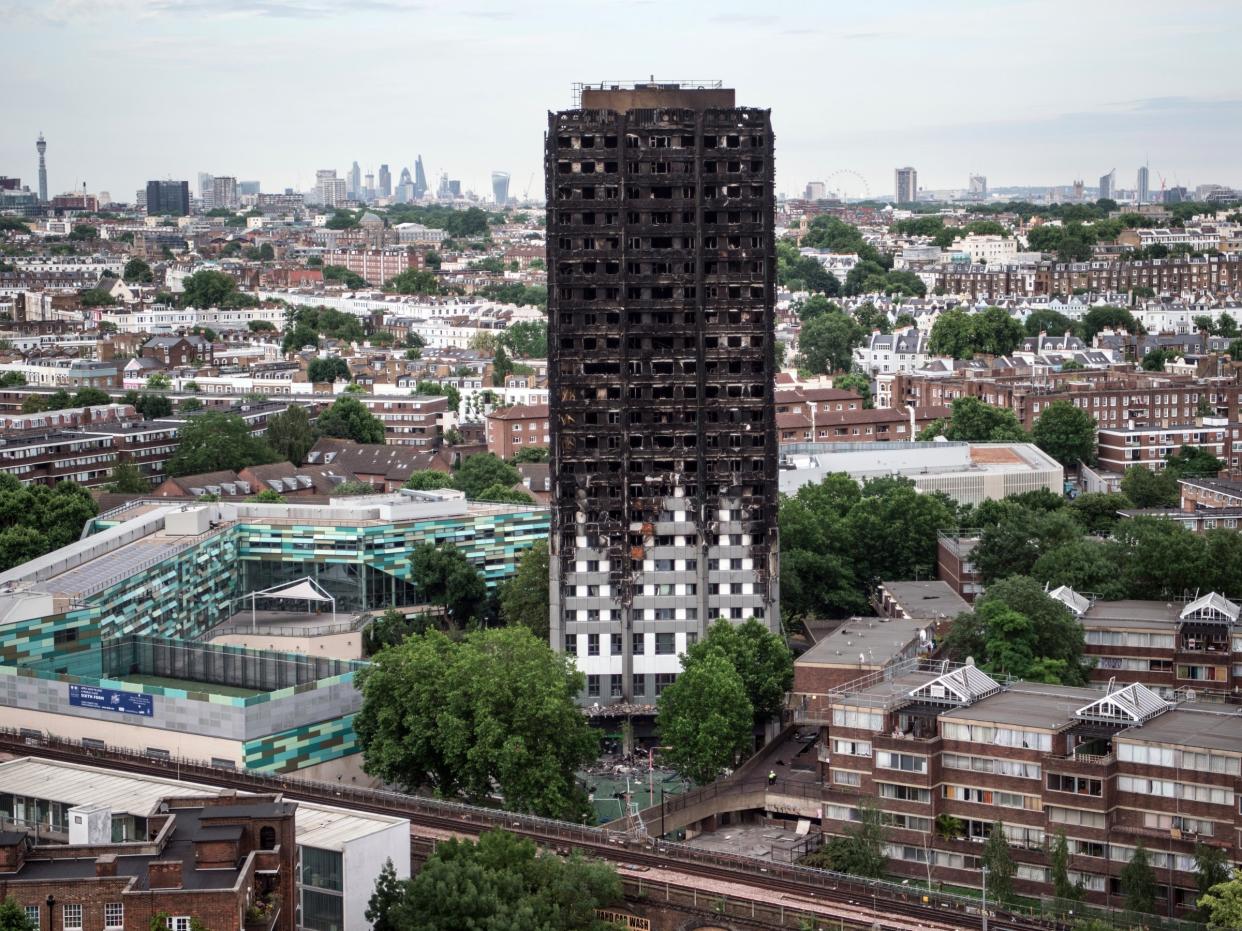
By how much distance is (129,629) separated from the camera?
65562 millimetres

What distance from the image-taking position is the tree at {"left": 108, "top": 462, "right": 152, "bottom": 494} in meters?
99.4

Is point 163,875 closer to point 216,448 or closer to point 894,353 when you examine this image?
point 216,448

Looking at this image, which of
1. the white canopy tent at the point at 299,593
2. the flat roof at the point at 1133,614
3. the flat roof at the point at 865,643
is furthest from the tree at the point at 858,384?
the flat roof at the point at 865,643

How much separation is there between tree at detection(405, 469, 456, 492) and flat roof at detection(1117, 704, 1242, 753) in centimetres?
4907

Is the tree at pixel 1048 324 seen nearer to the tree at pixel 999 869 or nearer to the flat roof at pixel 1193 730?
the flat roof at pixel 1193 730

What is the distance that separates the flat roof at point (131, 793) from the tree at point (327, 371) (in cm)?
9136

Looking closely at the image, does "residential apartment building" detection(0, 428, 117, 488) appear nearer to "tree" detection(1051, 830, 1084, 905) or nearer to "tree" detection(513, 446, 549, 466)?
"tree" detection(513, 446, 549, 466)

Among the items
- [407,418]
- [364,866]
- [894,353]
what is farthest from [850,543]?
[894,353]

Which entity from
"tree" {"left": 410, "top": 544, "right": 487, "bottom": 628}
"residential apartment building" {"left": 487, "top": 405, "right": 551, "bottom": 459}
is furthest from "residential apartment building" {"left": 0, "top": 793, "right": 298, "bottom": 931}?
"residential apartment building" {"left": 487, "top": 405, "right": 551, "bottom": 459}

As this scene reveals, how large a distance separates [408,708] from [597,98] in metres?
21.0

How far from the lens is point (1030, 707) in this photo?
5184cm

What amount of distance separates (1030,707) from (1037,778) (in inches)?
107

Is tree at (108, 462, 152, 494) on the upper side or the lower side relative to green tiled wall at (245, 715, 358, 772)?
upper

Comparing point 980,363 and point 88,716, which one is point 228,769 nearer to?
point 88,716
